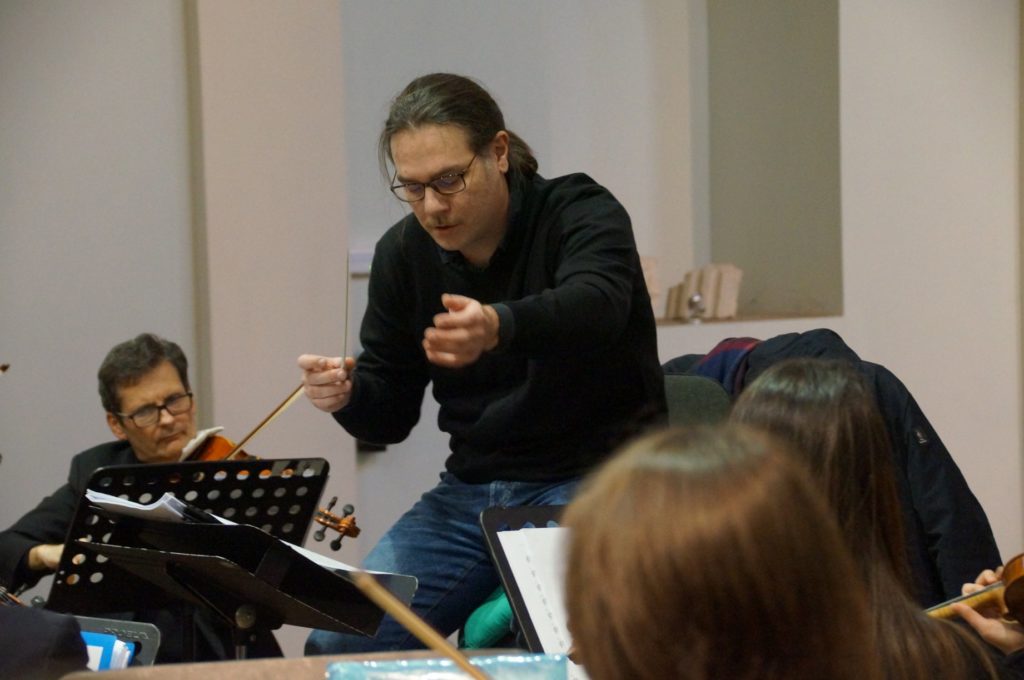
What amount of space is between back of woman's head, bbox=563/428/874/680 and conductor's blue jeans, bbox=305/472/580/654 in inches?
48.4

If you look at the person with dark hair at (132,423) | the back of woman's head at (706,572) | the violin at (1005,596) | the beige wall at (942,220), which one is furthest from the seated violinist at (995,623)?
the beige wall at (942,220)

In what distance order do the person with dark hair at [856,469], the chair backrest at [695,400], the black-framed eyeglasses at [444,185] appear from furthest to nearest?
the chair backrest at [695,400], the black-framed eyeglasses at [444,185], the person with dark hair at [856,469]

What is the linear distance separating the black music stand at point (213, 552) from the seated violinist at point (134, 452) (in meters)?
0.32

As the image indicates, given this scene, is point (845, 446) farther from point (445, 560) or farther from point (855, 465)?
point (445, 560)

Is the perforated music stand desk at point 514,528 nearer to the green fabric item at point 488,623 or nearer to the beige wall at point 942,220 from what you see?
the green fabric item at point 488,623

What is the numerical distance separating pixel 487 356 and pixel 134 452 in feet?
2.75

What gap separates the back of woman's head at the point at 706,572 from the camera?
0.73 metres

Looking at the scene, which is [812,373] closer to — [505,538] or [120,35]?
[505,538]

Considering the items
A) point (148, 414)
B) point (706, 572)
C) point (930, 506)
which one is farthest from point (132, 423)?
point (706, 572)

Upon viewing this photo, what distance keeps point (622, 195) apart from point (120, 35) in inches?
74.9

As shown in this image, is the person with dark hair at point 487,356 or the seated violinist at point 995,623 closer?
the seated violinist at point 995,623

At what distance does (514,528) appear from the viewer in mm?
1806

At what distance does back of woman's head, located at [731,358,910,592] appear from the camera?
131 centimetres

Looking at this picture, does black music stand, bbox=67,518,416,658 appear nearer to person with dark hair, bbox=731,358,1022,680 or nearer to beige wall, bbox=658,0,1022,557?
person with dark hair, bbox=731,358,1022,680
